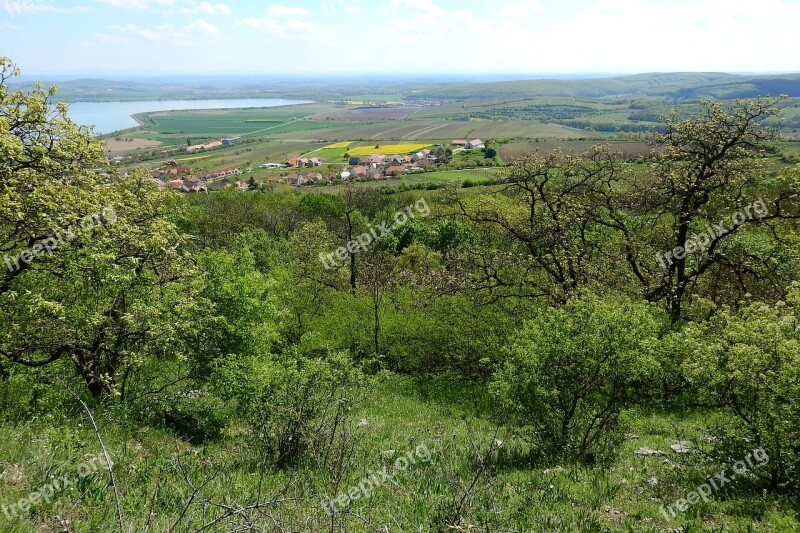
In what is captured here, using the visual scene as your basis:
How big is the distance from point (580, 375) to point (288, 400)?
296 inches

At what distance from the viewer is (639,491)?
9.34 metres

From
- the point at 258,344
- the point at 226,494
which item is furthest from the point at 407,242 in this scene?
the point at 226,494

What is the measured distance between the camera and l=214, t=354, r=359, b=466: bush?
1131 centimetres

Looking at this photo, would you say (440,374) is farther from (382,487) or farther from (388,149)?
(388,149)

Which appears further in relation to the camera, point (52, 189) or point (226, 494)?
point (52, 189)

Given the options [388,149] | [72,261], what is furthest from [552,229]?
[388,149]

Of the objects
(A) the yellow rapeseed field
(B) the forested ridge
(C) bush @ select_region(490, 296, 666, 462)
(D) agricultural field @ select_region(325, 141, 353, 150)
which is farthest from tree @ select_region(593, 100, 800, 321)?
(D) agricultural field @ select_region(325, 141, 353, 150)

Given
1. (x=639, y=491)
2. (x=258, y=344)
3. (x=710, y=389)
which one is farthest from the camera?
(x=258, y=344)

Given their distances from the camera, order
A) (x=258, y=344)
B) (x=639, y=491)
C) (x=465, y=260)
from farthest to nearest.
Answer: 1. (x=465, y=260)
2. (x=258, y=344)
3. (x=639, y=491)

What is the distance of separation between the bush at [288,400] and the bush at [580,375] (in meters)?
4.66

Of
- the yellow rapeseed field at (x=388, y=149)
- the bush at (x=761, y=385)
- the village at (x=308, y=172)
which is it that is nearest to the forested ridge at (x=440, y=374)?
the bush at (x=761, y=385)

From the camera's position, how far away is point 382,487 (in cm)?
959

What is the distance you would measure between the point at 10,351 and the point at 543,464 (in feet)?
46.2

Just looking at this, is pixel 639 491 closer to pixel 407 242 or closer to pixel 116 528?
pixel 116 528
